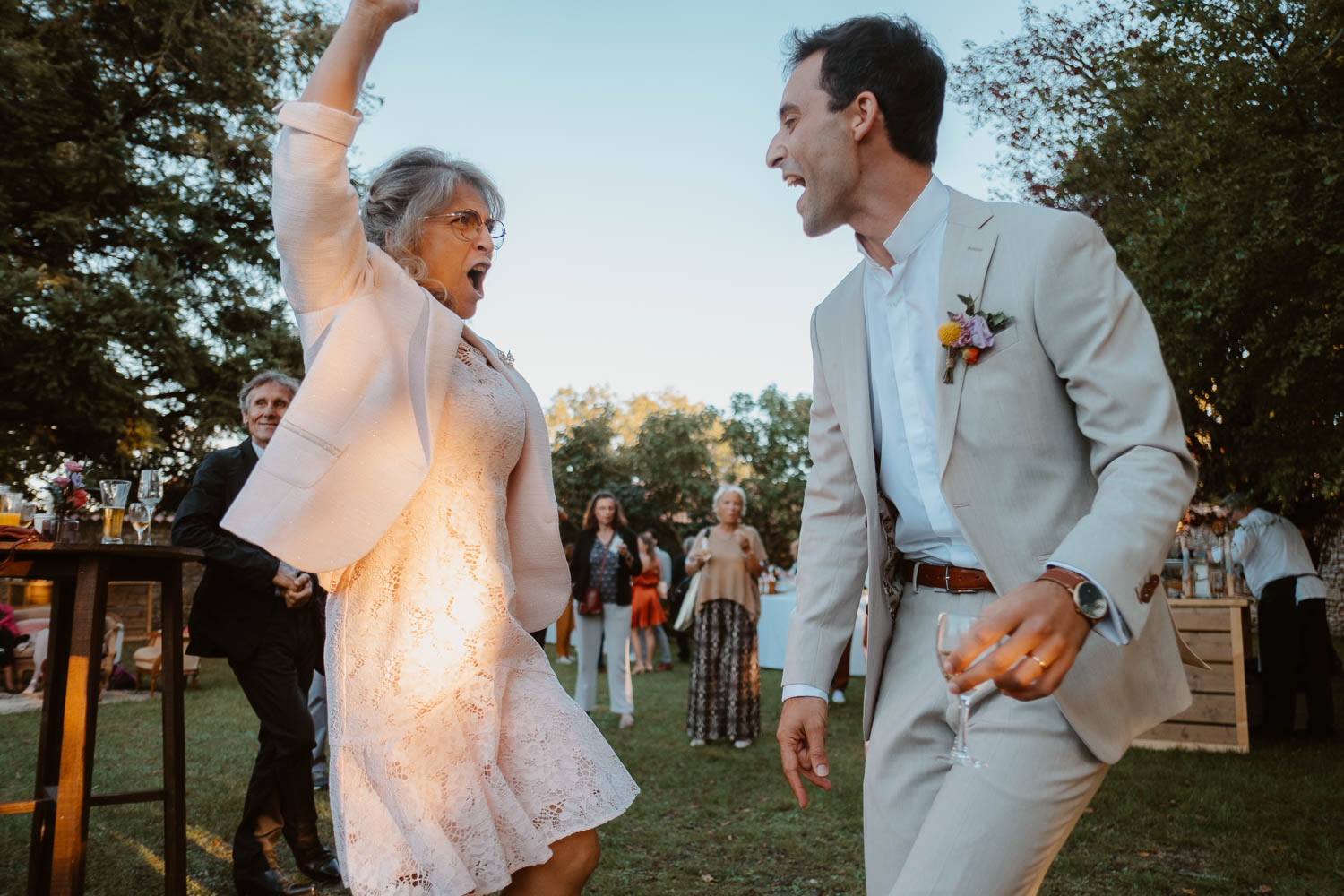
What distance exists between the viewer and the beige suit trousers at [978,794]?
5.57 ft

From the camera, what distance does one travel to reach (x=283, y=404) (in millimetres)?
5332

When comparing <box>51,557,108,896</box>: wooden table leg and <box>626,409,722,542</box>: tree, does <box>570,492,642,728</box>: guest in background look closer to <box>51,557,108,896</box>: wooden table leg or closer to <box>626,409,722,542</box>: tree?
<box>51,557,108,896</box>: wooden table leg

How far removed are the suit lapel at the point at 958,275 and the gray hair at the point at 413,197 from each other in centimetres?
124

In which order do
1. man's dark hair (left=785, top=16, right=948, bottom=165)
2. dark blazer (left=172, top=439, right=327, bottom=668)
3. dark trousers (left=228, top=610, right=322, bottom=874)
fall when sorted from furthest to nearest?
dark blazer (left=172, top=439, right=327, bottom=668) < dark trousers (left=228, top=610, right=322, bottom=874) < man's dark hair (left=785, top=16, right=948, bottom=165)

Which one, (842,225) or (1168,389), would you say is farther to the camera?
(842,225)

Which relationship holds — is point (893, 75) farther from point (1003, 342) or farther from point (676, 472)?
point (676, 472)

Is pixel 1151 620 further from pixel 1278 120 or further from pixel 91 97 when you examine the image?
pixel 91 97

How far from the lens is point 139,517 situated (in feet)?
15.8

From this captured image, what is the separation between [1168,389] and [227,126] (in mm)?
21865

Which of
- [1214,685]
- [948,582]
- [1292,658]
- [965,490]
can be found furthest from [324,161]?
[1292,658]

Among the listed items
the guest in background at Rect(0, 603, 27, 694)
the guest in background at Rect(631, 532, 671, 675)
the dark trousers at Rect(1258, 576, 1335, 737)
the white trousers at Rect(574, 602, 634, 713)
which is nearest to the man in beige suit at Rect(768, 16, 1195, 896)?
the guest in background at Rect(0, 603, 27, 694)

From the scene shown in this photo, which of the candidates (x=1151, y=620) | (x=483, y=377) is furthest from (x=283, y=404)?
(x=1151, y=620)

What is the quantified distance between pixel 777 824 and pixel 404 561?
485cm

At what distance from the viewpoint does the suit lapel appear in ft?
6.23
